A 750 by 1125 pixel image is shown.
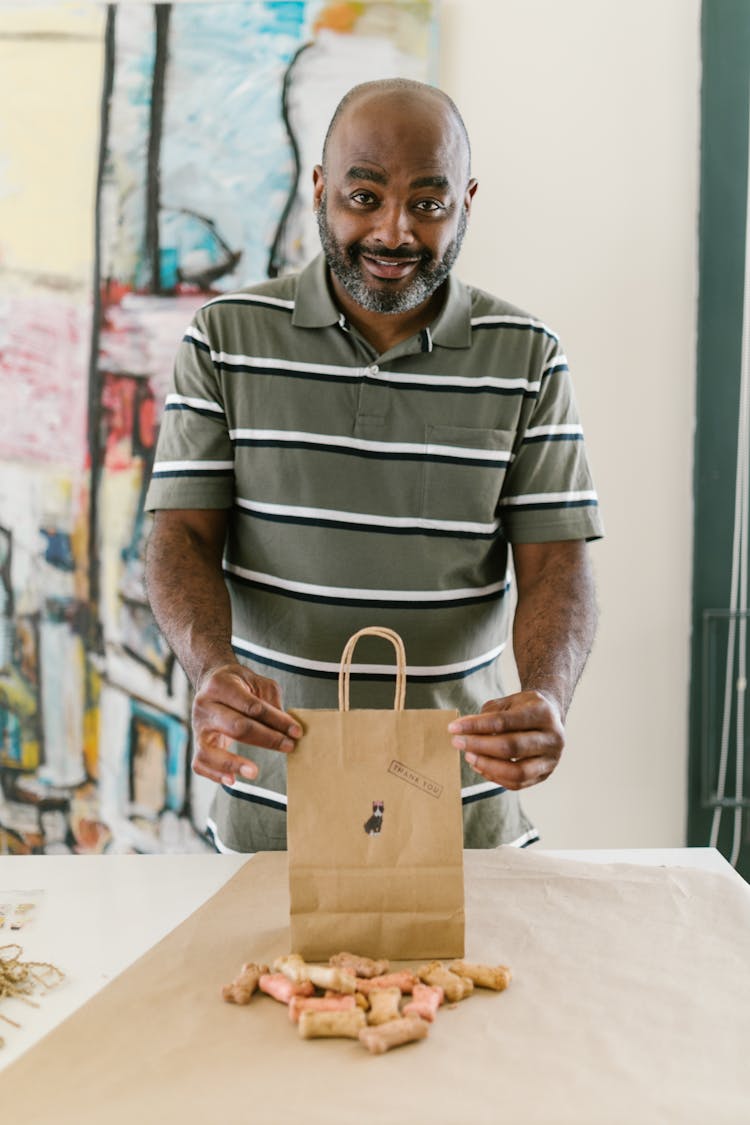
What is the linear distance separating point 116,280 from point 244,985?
160cm

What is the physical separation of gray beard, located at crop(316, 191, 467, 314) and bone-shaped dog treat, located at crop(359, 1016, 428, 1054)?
35.9 inches

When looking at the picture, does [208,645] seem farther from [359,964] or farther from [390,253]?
[390,253]

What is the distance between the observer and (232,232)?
2.22 m

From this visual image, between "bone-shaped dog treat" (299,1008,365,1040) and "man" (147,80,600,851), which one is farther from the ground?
"man" (147,80,600,851)

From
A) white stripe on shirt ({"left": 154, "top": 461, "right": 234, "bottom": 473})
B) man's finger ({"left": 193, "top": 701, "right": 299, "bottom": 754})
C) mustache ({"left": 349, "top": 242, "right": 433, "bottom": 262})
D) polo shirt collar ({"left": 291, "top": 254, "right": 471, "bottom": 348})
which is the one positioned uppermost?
mustache ({"left": 349, "top": 242, "right": 433, "bottom": 262})

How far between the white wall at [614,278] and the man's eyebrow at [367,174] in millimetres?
848

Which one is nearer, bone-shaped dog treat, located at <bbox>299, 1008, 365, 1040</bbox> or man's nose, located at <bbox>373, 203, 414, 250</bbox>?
bone-shaped dog treat, located at <bbox>299, 1008, 365, 1040</bbox>

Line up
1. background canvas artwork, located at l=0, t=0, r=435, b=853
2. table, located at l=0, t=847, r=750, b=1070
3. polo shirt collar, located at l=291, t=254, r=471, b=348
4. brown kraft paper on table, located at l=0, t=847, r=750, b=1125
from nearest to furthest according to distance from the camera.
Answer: brown kraft paper on table, located at l=0, t=847, r=750, b=1125 → table, located at l=0, t=847, r=750, b=1070 → polo shirt collar, located at l=291, t=254, r=471, b=348 → background canvas artwork, located at l=0, t=0, r=435, b=853

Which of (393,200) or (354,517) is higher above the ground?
(393,200)

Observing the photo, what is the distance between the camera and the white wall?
7.22 feet

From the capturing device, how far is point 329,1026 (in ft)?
2.98

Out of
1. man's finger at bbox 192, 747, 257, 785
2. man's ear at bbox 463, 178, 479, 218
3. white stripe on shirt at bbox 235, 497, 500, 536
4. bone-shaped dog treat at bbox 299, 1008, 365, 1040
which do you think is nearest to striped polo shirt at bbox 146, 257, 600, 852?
white stripe on shirt at bbox 235, 497, 500, 536

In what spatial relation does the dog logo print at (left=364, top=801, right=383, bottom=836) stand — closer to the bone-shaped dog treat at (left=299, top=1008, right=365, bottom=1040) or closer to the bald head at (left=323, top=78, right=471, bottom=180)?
the bone-shaped dog treat at (left=299, top=1008, right=365, bottom=1040)

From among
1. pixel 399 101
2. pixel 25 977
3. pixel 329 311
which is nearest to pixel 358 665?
pixel 329 311
